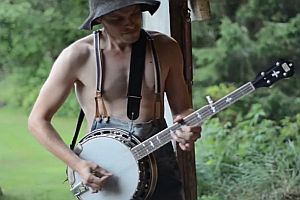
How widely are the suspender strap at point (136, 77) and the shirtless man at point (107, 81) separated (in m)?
0.01

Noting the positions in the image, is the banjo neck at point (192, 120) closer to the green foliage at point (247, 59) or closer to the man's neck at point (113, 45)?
the man's neck at point (113, 45)

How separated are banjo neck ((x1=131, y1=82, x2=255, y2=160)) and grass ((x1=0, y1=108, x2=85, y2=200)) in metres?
1.24

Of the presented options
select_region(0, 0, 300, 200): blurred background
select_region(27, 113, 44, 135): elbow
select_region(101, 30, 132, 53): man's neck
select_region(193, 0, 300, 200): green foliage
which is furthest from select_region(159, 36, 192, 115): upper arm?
select_region(193, 0, 300, 200): green foliage

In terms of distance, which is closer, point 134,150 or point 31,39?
point 134,150

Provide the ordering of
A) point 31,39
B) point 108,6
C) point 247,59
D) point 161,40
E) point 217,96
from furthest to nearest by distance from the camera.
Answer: point 247,59, point 217,96, point 31,39, point 161,40, point 108,6

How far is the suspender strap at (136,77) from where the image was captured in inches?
80.9

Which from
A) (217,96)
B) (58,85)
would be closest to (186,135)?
(58,85)

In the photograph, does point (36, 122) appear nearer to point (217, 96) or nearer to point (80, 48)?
point (80, 48)

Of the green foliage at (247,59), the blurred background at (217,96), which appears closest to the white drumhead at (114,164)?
the blurred background at (217,96)

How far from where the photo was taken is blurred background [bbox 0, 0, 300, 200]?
132 inches

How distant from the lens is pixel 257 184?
4.52m

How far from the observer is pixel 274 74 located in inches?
80.3

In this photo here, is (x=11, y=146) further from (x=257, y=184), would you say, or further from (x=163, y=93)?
(x=257, y=184)

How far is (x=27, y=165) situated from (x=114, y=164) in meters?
1.34
